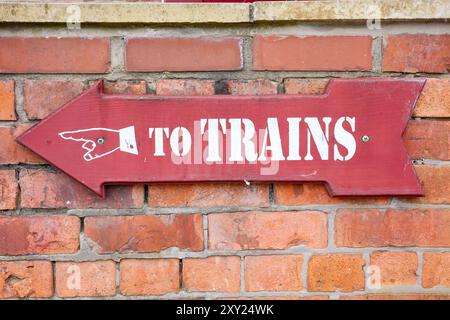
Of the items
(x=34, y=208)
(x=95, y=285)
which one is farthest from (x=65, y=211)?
(x=95, y=285)

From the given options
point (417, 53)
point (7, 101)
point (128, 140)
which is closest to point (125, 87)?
point (128, 140)

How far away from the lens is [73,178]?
1.07 m

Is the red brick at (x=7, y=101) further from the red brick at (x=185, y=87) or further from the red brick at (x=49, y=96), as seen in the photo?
the red brick at (x=185, y=87)

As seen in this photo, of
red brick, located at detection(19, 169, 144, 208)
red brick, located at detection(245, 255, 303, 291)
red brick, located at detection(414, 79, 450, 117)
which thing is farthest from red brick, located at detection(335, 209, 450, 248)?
red brick, located at detection(19, 169, 144, 208)

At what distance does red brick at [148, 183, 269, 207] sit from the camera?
1.09m

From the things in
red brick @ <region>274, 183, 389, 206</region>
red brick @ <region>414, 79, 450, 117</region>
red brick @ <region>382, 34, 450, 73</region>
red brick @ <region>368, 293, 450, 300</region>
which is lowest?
red brick @ <region>368, 293, 450, 300</region>

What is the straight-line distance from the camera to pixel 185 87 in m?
1.08

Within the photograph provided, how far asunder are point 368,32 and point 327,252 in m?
0.49

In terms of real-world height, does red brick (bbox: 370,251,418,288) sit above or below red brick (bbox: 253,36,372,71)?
below

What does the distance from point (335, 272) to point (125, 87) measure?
0.61m

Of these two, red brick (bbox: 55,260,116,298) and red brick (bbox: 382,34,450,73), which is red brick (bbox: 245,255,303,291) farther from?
red brick (bbox: 382,34,450,73)

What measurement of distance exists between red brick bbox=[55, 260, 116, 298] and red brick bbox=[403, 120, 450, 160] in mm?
705

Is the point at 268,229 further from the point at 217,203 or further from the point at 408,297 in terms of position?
the point at 408,297
